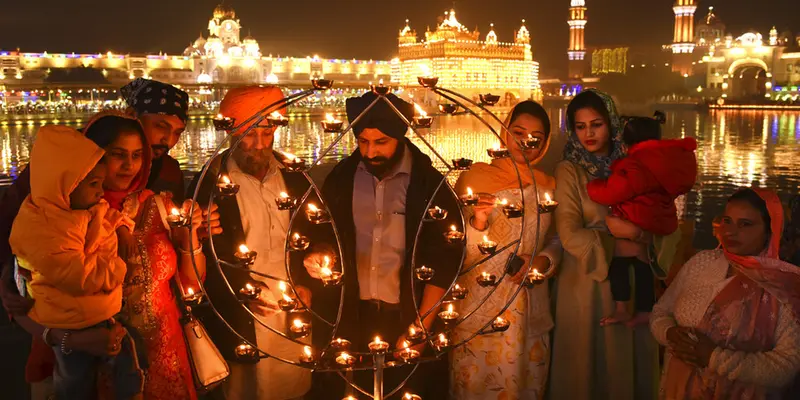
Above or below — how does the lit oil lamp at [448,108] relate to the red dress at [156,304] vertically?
above

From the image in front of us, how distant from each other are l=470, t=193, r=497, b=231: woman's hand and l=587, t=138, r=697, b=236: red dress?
465 millimetres

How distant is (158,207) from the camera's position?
6.77ft

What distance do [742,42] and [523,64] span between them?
20.1 m

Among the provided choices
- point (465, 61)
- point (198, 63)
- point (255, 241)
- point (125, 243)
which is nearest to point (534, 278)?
point (255, 241)

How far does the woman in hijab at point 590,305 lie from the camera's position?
92.4 inches

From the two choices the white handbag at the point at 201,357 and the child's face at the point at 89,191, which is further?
the white handbag at the point at 201,357

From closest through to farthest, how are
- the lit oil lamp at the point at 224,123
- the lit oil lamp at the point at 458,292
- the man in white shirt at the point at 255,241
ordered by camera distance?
the lit oil lamp at the point at 224,123 → the lit oil lamp at the point at 458,292 → the man in white shirt at the point at 255,241

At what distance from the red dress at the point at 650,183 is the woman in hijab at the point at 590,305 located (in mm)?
94

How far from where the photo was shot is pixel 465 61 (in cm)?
4872

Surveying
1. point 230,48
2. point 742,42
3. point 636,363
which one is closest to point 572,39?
point 742,42

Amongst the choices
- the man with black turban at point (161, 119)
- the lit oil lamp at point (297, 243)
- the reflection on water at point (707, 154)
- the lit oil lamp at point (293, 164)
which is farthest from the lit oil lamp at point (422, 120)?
the reflection on water at point (707, 154)

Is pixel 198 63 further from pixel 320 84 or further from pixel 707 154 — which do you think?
pixel 320 84

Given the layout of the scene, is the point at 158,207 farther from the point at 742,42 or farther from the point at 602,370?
the point at 742,42

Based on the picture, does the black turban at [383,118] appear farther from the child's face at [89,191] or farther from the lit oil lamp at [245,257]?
the child's face at [89,191]
